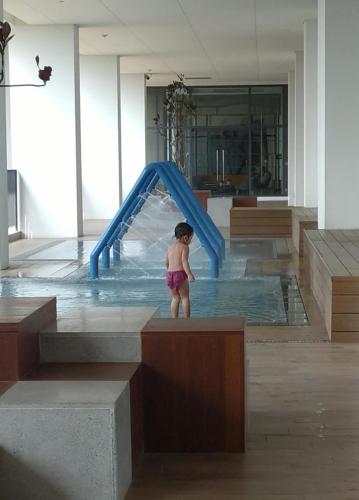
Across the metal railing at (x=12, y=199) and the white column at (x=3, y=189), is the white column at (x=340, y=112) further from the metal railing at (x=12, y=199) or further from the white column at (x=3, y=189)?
the metal railing at (x=12, y=199)

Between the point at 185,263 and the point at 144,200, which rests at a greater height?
the point at 144,200

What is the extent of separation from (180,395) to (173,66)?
19.3 meters

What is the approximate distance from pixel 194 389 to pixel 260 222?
1256 cm

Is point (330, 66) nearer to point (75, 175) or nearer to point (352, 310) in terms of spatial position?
point (352, 310)

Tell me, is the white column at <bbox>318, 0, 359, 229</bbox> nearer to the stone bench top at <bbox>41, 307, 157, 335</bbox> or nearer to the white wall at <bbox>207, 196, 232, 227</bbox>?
the stone bench top at <bbox>41, 307, 157, 335</bbox>

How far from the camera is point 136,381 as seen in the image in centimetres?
391

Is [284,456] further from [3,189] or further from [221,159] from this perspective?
[221,159]

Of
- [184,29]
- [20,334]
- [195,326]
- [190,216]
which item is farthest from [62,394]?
[184,29]

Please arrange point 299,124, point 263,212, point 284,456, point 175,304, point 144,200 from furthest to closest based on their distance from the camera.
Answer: point 299,124
point 263,212
point 144,200
point 175,304
point 284,456

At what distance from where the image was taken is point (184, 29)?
16.5 meters

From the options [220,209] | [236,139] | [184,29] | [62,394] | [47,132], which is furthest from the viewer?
[236,139]

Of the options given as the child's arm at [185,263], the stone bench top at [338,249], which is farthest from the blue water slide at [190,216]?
the child's arm at [185,263]

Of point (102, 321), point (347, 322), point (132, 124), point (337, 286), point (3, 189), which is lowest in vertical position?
point (347, 322)

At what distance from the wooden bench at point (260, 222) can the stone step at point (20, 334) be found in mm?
11993
